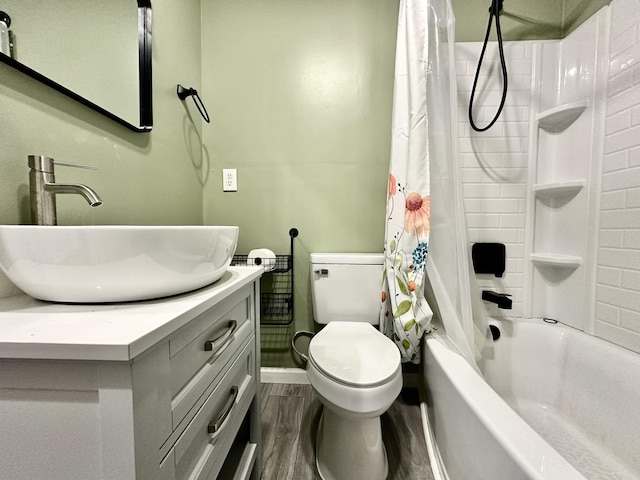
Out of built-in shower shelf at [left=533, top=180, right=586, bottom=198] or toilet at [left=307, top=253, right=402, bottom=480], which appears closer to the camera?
toilet at [left=307, top=253, right=402, bottom=480]

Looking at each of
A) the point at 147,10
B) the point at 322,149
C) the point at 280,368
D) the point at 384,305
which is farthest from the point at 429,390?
the point at 147,10

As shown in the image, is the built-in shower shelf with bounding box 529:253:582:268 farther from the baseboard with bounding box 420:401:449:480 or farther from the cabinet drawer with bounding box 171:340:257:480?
the cabinet drawer with bounding box 171:340:257:480

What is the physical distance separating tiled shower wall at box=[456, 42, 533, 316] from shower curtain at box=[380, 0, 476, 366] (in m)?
0.37

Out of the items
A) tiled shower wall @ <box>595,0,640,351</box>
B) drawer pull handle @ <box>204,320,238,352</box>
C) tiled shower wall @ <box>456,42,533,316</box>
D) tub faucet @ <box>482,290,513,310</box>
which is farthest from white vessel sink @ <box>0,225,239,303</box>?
tiled shower wall @ <box>595,0,640,351</box>

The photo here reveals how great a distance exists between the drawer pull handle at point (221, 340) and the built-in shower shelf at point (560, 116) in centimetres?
164

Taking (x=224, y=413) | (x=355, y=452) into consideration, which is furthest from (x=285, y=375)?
(x=224, y=413)

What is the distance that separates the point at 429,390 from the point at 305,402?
0.62 metres

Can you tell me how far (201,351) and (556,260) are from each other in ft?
4.95

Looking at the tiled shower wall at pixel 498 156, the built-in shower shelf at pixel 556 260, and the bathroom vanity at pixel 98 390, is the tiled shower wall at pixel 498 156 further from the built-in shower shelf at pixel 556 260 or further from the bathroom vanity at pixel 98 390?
the bathroom vanity at pixel 98 390

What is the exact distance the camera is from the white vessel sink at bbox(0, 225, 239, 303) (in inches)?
14.9

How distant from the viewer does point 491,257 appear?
1255mm

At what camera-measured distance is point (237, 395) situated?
662 mm

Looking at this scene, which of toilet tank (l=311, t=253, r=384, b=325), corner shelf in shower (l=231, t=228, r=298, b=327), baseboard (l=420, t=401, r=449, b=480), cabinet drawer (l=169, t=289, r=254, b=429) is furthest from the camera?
corner shelf in shower (l=231, t=228, r=298, b=327)

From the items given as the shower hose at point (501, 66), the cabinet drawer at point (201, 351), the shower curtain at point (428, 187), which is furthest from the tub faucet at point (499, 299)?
the cabinet drawer at point (201, 351)
